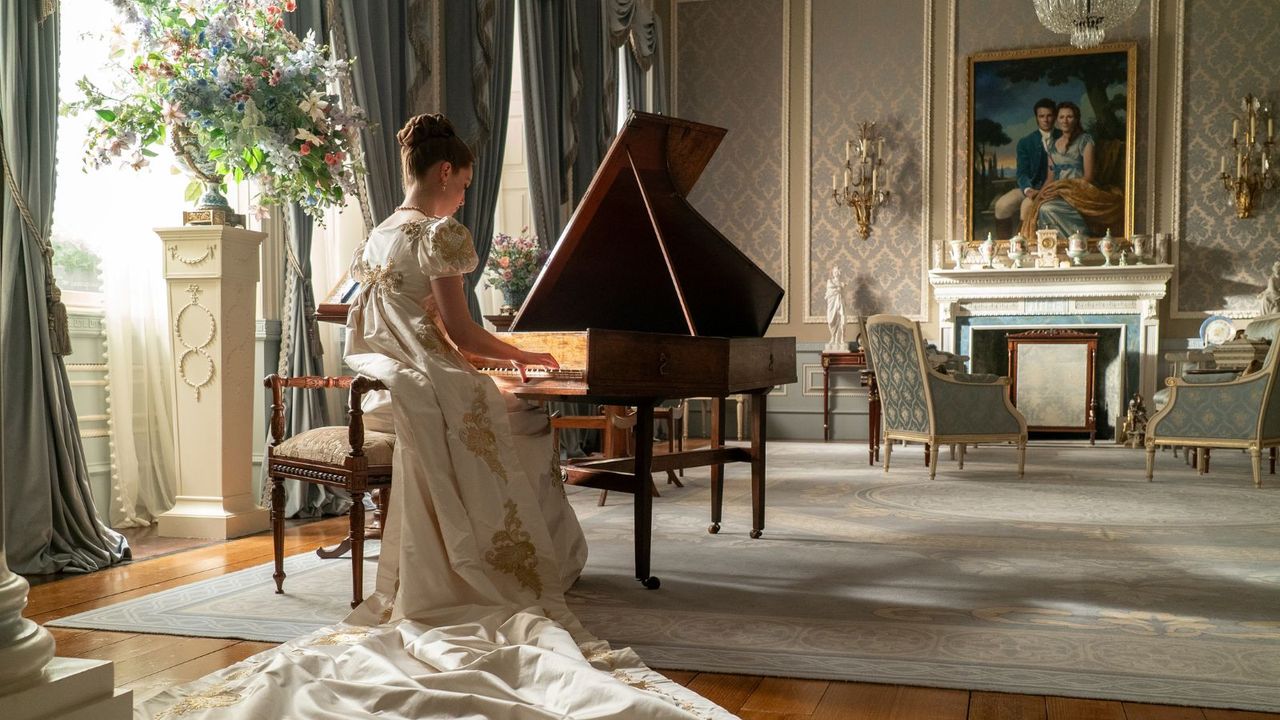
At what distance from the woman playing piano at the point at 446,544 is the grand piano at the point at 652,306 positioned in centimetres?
→ 27

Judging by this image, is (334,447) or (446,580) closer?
(446,580)

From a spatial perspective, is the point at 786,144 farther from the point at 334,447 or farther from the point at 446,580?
the point at 446,580

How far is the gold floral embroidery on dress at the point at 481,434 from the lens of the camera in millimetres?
2908

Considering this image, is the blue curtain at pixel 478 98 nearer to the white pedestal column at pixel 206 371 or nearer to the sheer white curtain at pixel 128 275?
the sheer white curtain at pixel 128 275

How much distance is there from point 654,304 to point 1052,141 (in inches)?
243

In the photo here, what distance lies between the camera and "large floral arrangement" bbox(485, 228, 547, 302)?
6645 millimetres

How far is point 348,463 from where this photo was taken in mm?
3092

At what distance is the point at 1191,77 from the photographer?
8766 millimetres

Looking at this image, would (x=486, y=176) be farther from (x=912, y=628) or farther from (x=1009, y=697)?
(x=1009, y=697)

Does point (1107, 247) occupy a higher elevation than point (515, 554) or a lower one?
higher

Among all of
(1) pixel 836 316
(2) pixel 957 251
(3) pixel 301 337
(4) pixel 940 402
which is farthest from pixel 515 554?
(2) pixel 957 251

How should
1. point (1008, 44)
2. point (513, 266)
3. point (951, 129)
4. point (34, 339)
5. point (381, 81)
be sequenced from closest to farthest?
1. point (34, 339)
2. point (381, 81)
3. point (513, 266)
4. point (1008, 44)
5. point (951, 129)

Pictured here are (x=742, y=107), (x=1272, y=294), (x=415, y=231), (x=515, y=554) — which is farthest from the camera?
(x=742, y=107)

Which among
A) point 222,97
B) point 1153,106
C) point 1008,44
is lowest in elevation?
point 222,97
